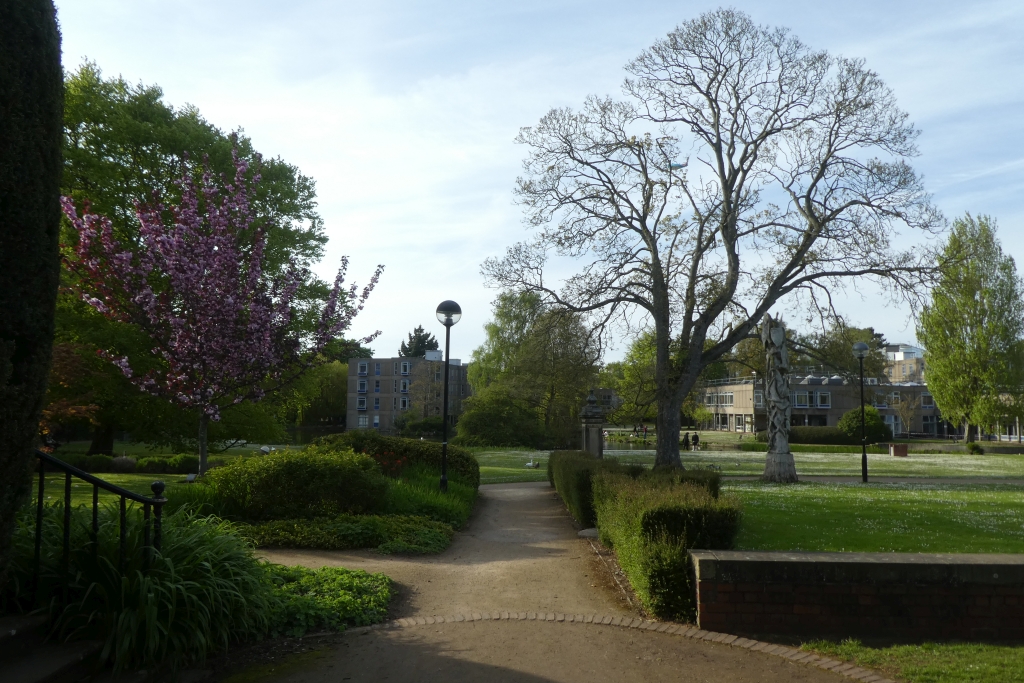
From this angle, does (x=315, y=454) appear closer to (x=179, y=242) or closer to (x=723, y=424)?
(x=179, y=242)

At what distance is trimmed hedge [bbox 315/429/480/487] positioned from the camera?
1692 cm

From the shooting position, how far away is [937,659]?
589cm

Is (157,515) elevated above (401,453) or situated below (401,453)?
above

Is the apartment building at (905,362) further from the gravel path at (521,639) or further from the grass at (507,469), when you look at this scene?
the gravel path at (521,639)

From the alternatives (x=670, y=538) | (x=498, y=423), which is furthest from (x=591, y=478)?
(x=498, y=423)

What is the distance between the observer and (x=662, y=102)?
23906 millimetres

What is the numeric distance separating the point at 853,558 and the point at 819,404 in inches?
3016

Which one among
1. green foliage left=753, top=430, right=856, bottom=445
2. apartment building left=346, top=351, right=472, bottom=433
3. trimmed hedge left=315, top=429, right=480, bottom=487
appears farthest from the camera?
apartment building left=346, top=351, right=472, bottom=433

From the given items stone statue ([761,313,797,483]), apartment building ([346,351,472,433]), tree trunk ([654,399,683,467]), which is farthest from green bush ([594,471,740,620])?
apartment building ([346,351,472,433])

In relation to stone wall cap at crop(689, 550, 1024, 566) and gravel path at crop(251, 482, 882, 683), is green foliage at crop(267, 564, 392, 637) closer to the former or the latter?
gravel path at crop(251, 482, 882, 683)

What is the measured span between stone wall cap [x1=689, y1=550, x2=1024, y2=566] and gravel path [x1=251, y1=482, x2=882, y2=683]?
0.69 metres

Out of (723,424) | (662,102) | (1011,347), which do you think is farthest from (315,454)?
(723,424)

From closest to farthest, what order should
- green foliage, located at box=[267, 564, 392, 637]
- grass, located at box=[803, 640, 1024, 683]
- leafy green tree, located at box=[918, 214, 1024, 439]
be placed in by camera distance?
1. grass, located at box=[803, 640, 1024, 683]
2. green foliage, located at box=[267, 564, 392, 637]
3. leafy green tree, located at box=[918, 214, 1024, 439]

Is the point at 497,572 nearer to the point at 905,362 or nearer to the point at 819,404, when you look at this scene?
the point at 819,404
